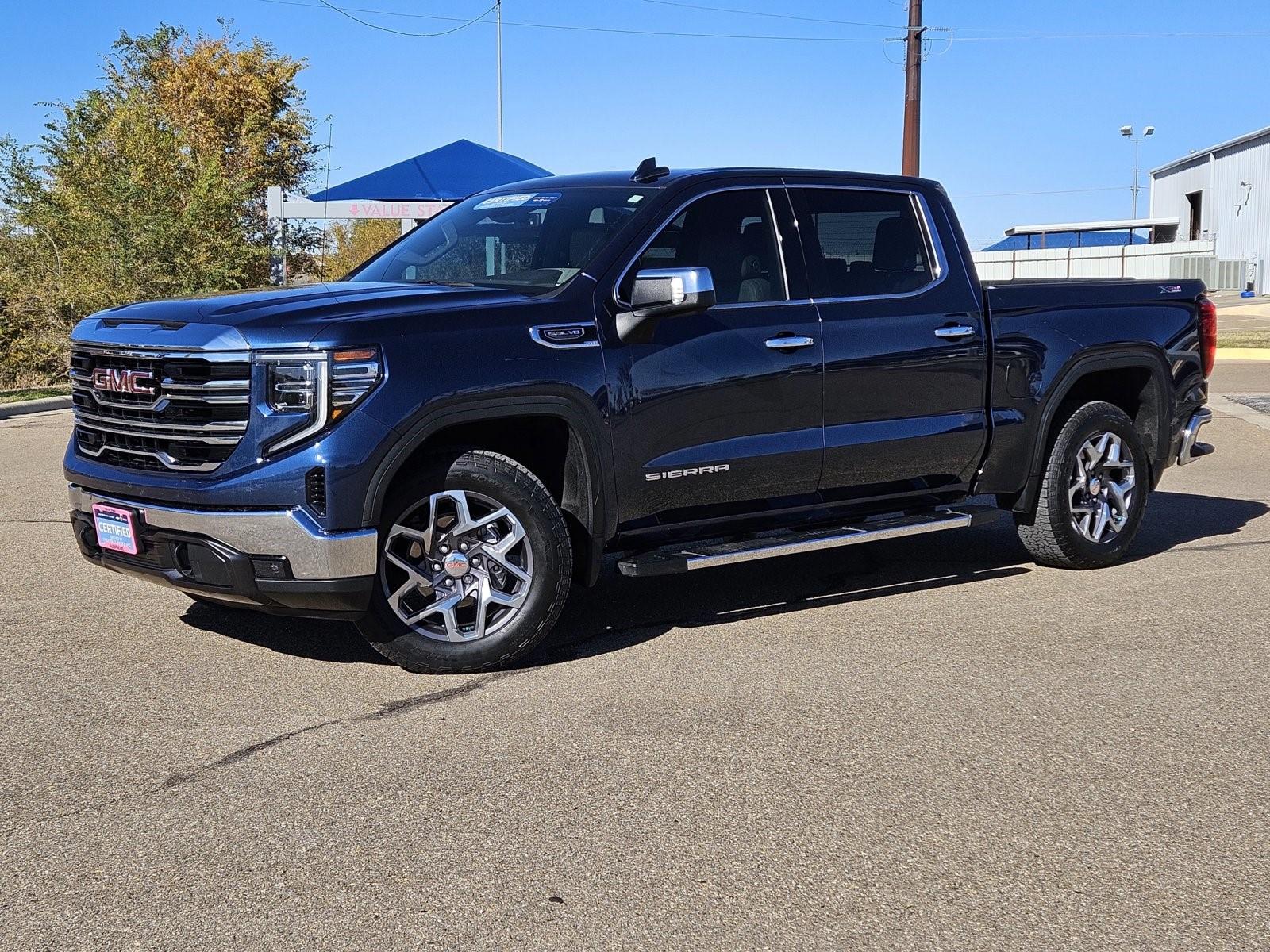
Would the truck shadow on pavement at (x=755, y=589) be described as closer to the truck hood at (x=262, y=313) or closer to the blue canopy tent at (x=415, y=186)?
the truck hood at (x=262, y=313)

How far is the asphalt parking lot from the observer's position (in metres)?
3.32

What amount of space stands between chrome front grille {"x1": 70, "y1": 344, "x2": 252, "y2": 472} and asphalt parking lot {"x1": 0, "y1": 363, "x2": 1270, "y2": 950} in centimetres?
85

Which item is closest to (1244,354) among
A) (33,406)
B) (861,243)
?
(33,406)

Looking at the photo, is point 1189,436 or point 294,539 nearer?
point 294,539

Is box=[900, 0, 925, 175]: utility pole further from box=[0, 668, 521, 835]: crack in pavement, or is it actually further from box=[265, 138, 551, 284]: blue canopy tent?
box=[0, 668, 521, 835]: crack in pavement

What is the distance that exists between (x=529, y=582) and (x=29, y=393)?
15.2 metres

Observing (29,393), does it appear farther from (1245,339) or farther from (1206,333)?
(1245,339)

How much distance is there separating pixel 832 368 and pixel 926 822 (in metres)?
2.65

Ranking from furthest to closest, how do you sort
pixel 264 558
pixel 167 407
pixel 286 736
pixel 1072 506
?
pixel 1072 506
pixel 167 407
pixel 264 558
pixel 286 736

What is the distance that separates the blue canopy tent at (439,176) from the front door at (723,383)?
13.1 metres

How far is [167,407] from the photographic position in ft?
16.7

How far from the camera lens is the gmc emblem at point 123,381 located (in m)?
5.14

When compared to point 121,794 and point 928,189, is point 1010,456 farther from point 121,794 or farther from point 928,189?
point 121,794

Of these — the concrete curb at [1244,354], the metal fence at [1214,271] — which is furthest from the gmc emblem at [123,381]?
the metal fence at [1214,271]
